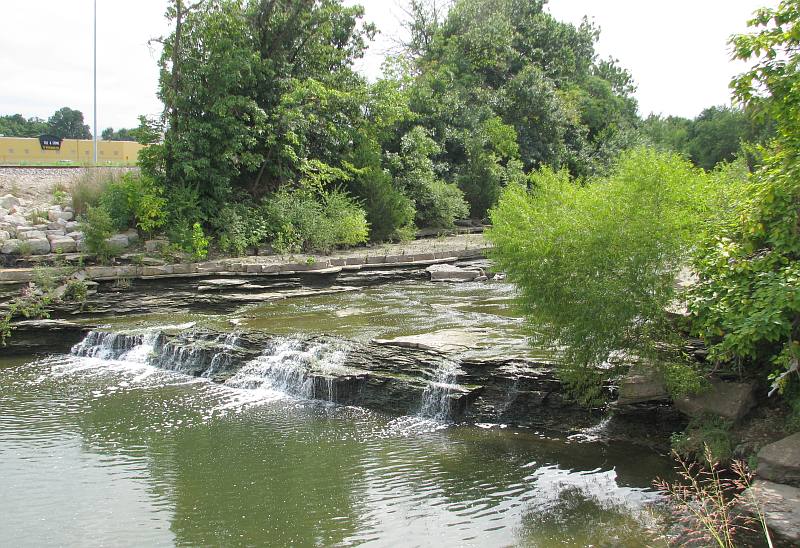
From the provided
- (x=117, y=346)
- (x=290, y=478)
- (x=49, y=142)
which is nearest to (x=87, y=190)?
(x=117, y=346)

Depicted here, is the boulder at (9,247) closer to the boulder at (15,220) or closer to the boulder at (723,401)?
the boulder at (15,220)

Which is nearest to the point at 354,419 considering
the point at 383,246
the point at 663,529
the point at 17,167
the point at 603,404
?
the point at 603,404

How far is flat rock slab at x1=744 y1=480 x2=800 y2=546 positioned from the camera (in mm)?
5203

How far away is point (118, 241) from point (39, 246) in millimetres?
1551

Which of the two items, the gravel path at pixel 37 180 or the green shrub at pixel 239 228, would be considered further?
the gravel path at pixel 37 180

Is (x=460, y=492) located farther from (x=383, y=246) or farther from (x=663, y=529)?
(x=383, y=246)

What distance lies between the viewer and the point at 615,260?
7.18 meters

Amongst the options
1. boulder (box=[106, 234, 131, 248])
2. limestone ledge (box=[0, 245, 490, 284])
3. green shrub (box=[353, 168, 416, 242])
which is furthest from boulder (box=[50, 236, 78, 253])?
green shrub (box=[353, 168, 416, 242])

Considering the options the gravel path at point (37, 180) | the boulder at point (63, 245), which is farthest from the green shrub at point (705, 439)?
the gravel path at point (37, 180)

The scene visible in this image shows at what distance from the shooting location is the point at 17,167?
18.7 metres

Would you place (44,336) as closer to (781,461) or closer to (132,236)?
(132,236)

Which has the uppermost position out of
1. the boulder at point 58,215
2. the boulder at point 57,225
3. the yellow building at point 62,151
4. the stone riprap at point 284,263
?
the yellow building at point 62,151

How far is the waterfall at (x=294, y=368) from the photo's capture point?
9680 millimetres

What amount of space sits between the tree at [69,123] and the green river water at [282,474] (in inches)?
1965
